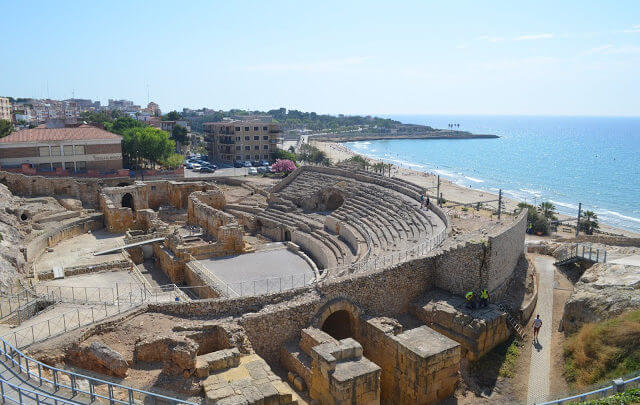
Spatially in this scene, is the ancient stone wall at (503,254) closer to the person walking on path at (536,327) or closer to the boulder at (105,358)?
the person walking on path at (536,327)

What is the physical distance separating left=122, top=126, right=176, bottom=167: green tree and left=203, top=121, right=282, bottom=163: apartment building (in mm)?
17573

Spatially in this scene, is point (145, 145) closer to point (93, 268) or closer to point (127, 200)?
point (127, 200)

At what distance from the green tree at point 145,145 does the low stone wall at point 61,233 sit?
62.6ft

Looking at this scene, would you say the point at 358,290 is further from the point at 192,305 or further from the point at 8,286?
the point at 8,286

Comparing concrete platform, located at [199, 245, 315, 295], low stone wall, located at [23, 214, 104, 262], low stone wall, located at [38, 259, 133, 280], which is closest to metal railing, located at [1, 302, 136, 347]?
concrete platform, located at [199, 245, 315, 295]

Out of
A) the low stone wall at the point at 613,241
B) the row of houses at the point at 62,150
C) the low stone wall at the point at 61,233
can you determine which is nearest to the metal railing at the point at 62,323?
the low stone wall at the point at 61,233

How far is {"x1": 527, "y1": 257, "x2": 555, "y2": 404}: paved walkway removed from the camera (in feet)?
51.0

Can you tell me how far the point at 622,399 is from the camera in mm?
9891

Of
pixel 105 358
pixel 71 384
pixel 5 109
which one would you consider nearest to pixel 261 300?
pixel 105 358

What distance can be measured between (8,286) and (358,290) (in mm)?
13766

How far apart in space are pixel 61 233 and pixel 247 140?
1700 inches

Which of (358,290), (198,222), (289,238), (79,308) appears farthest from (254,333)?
(198,222)

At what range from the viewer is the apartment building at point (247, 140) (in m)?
70.8

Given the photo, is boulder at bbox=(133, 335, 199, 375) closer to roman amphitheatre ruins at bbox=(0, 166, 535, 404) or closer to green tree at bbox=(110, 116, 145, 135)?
roman amphitheatre ruins at bbox=(0, 166, 535, 404)
